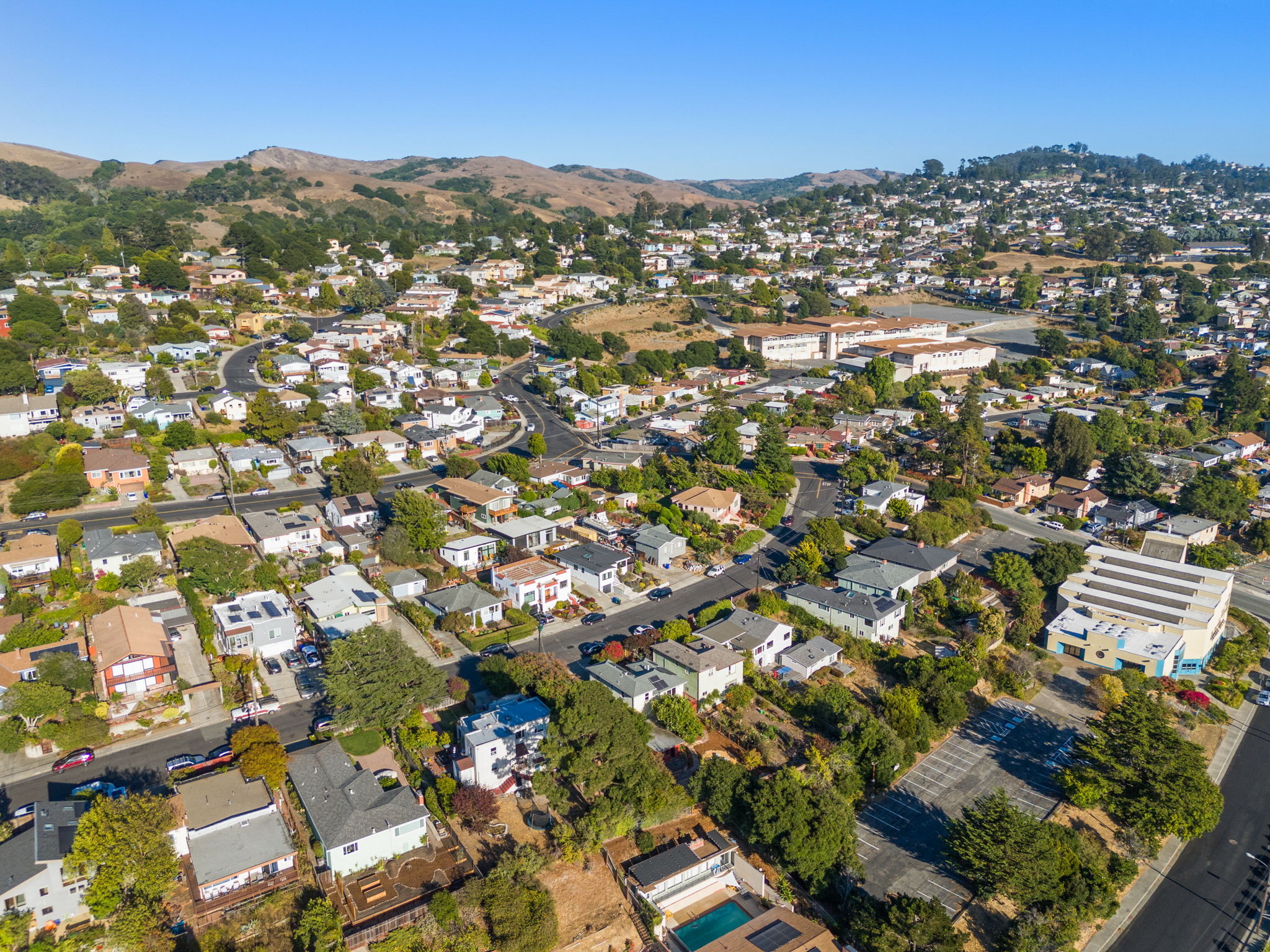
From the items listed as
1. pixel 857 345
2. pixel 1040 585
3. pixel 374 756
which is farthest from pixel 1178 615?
pixel 857 345

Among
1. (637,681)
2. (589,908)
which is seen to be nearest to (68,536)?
(637,681)

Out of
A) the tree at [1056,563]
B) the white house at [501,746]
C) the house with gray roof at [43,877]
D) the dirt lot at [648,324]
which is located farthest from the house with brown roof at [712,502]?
the dirt lot at [648,324]

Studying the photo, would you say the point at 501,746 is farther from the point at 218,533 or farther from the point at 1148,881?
the point at 218,533

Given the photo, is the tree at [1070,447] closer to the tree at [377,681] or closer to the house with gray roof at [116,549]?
the tree at [377,681]

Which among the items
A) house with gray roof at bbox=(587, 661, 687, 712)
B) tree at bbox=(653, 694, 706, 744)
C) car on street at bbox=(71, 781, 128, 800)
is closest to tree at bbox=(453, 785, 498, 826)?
house with gray roof at bbox=(587, 661, 687, 712)

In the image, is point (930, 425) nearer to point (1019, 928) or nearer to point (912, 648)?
point (912, 648)

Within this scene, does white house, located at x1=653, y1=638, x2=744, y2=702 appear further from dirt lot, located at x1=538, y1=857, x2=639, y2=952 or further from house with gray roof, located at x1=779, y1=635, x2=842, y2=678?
dirt lot, located at x1=538, y1=857, x2=639, y2=952
